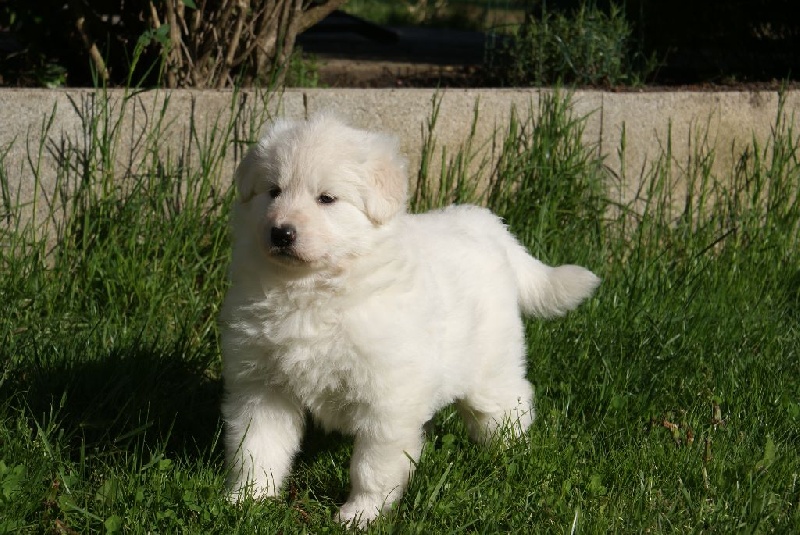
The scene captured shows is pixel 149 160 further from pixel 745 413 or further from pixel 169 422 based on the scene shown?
pixel 745 413

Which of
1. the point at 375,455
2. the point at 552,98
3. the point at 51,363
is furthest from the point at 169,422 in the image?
the point at 552,98

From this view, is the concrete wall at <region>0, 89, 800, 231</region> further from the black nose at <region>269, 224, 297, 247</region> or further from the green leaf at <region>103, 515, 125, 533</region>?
the green leaf at <region>103, 515, 125, 533</region>

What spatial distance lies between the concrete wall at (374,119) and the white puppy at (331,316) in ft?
4.40

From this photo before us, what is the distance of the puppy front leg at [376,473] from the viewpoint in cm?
287

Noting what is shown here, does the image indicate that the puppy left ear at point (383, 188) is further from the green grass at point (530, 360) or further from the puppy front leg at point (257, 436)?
the green grass at point (530, 360)

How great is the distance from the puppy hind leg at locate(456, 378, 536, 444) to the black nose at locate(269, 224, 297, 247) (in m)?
1.01

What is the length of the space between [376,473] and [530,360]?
120 cm

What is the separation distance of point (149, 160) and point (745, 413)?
267cm

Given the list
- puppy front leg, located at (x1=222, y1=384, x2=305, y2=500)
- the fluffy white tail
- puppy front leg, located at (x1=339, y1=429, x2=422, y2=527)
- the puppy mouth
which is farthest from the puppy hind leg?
the puppy mouth

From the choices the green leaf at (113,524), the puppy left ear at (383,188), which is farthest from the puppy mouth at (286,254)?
the green leaf at (113,524)

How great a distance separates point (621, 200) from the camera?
16.7 feet

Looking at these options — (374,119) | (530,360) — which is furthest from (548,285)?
(374,119)

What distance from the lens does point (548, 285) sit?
358 centimetres

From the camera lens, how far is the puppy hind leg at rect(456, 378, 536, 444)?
11.1ft
